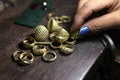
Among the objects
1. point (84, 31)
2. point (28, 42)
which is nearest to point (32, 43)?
point (28, 42)

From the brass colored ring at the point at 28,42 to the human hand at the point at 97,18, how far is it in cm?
10

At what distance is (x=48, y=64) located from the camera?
0.54m

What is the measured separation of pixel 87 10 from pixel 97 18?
4 cm

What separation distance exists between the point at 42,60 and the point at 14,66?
0.20 feet

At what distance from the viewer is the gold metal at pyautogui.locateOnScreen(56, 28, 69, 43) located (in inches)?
22.2

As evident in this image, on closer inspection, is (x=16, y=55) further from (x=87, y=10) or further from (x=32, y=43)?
(x=87, y=10)

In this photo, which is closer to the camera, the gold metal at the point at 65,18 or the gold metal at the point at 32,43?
the gold metal at the point at 32,43

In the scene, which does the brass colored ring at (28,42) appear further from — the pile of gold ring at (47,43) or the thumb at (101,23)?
the thumb at (101,23)

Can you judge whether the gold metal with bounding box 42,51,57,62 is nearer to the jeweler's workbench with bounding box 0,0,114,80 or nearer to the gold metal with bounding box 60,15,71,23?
the jeweler's workbench with bounding box 0,0,114,80

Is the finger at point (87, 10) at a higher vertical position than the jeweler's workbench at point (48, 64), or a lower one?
higher

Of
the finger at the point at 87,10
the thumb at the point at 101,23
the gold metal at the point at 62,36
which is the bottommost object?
the gold metal at the point at 62,36

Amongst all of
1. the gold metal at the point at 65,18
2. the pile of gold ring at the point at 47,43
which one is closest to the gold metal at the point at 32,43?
the pile of gold ring at the point at 47,43

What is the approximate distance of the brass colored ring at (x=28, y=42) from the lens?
56 centimetres

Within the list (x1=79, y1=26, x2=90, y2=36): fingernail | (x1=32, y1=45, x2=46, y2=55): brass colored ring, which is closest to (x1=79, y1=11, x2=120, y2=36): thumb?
(x1=79, y1=26, x2=90, y2=36): fingernail
